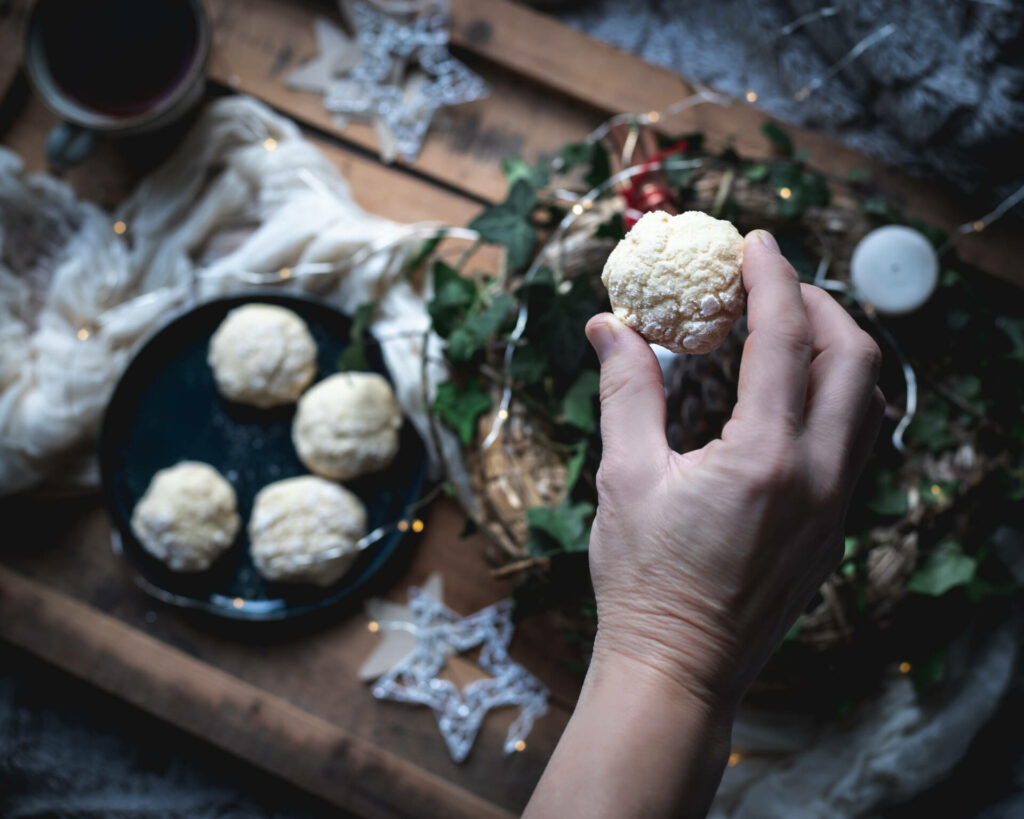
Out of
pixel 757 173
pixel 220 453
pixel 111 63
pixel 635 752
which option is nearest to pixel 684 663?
pixel 635 752

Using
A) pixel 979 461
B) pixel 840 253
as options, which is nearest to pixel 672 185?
pixel 840 253

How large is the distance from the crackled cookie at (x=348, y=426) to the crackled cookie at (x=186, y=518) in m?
0.13

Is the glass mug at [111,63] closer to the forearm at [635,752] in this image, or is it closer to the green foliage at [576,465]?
the green foliage at [576,465]

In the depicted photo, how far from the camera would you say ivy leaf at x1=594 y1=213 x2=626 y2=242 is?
0.90 meters

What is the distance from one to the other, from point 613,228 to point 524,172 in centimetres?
23

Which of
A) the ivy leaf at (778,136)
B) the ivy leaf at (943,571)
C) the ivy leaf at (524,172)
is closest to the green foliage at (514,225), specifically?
the ivy leaf at (524,172)

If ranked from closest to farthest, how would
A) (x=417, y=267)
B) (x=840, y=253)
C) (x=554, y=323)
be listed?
1. (x=554, y=323)
2. (x=840, y=253)
3. (x=417, y=267)

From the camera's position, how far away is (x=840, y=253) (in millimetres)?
1029

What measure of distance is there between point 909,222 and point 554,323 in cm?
53

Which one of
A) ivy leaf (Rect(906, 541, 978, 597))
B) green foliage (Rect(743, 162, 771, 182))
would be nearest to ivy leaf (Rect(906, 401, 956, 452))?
ivy leaf (Rect(906, 541, 978, 597))

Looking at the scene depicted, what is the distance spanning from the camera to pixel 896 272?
97cm

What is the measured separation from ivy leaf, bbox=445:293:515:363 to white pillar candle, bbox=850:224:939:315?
0.45 meters

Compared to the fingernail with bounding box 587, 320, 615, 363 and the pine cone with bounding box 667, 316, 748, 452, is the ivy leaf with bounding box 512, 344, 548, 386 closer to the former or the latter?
the pine cone with bounding box 667, 316, 748, 452

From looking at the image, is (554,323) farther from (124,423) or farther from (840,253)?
(124,423)
